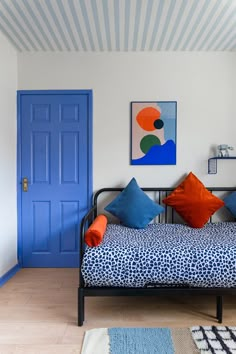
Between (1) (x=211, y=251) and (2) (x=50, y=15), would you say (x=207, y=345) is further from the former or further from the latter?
(2) (x=50, y=15)

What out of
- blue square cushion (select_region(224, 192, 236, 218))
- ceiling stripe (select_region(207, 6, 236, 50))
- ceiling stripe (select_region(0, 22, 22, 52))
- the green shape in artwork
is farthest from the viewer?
the green shape in artwork

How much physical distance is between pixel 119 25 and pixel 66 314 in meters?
2.44

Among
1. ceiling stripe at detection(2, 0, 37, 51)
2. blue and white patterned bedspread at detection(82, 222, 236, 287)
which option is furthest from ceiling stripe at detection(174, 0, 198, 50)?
blue and white patterned bedspread at detection(82, 222, 236, 287)

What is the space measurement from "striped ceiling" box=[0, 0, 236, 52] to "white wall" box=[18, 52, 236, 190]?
12cm

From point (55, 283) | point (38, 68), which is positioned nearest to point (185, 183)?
point (55, 283)

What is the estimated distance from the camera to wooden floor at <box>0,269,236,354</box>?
160 centimetres

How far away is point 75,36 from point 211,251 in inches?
89.2

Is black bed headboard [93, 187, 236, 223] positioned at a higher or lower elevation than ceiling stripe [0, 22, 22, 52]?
lower

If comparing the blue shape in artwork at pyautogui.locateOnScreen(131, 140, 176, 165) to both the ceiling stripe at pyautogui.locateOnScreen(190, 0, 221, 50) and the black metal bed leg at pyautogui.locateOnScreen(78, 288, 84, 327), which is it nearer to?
the ceiling stripe at pyautogui.locateOnScreen(190, 0, 221, 50)

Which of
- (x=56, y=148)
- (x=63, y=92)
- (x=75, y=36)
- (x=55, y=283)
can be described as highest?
(x=75, y=36)

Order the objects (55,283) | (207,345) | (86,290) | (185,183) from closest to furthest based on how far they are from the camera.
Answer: (207,345)
(86,290)
(55,283)
(185,183)

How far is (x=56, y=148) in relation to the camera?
277cm

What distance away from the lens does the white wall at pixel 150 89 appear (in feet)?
9.04

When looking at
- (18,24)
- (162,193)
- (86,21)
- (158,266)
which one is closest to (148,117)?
(162,193)
